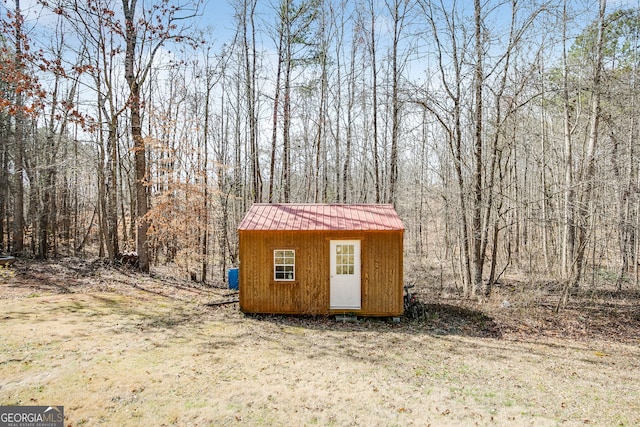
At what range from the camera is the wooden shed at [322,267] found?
853 centimetres

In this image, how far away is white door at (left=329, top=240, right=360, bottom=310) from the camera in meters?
8.63

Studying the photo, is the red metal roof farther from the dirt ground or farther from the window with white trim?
the dirt ground

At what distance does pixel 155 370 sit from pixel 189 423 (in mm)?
1626

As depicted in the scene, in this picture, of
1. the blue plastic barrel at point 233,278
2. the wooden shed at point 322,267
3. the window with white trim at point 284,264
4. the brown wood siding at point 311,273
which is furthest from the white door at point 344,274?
the blue plastic barrel at point 233,278

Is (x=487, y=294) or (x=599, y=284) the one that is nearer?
(x=487, y=294)

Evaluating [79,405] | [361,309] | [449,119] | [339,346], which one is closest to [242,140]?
[449,119]

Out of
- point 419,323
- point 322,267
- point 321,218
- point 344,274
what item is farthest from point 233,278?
point 419,323

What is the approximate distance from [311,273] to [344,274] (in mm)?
764

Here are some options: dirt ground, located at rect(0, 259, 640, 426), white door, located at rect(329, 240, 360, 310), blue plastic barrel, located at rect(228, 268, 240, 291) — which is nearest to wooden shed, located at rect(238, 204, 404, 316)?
white door, located at rect(329, 240, 360, 310)

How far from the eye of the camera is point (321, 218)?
9.00m

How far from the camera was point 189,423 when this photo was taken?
12.9ft

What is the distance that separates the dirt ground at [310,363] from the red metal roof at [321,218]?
2.12 meters

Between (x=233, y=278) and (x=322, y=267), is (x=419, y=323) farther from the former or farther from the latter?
(x=233, y=278)

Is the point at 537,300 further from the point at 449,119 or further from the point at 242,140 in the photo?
the point at 242,140
